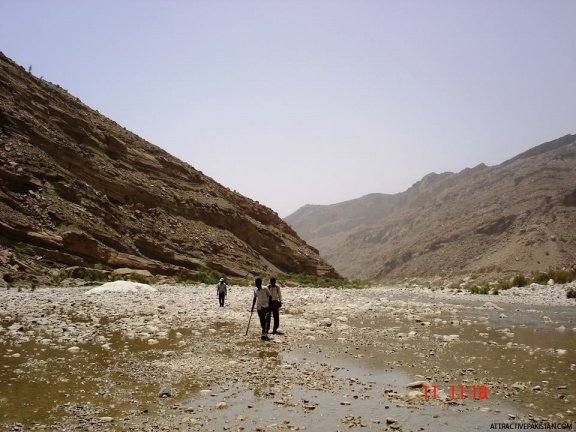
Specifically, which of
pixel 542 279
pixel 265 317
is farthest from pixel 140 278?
pixel 542 279

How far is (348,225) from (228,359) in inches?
7570

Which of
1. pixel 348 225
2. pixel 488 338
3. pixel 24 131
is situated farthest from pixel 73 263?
pixel 348 225

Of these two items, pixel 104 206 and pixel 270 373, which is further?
pixel 104 206

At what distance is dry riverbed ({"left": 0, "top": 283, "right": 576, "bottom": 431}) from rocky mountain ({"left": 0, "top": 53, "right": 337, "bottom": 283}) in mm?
12381

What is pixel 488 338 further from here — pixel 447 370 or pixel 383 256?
pixel 383 256

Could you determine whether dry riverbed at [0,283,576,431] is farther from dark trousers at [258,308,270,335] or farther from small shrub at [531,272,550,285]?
small shrub at [531,272,550,285]

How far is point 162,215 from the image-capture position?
39094 millimetres

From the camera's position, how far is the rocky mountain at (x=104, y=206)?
2697cm

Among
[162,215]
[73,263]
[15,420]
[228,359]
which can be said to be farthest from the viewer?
[162,215]

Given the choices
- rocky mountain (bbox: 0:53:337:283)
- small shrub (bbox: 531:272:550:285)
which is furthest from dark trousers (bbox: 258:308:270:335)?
small shrub (bbox: 531:272:550:285)
